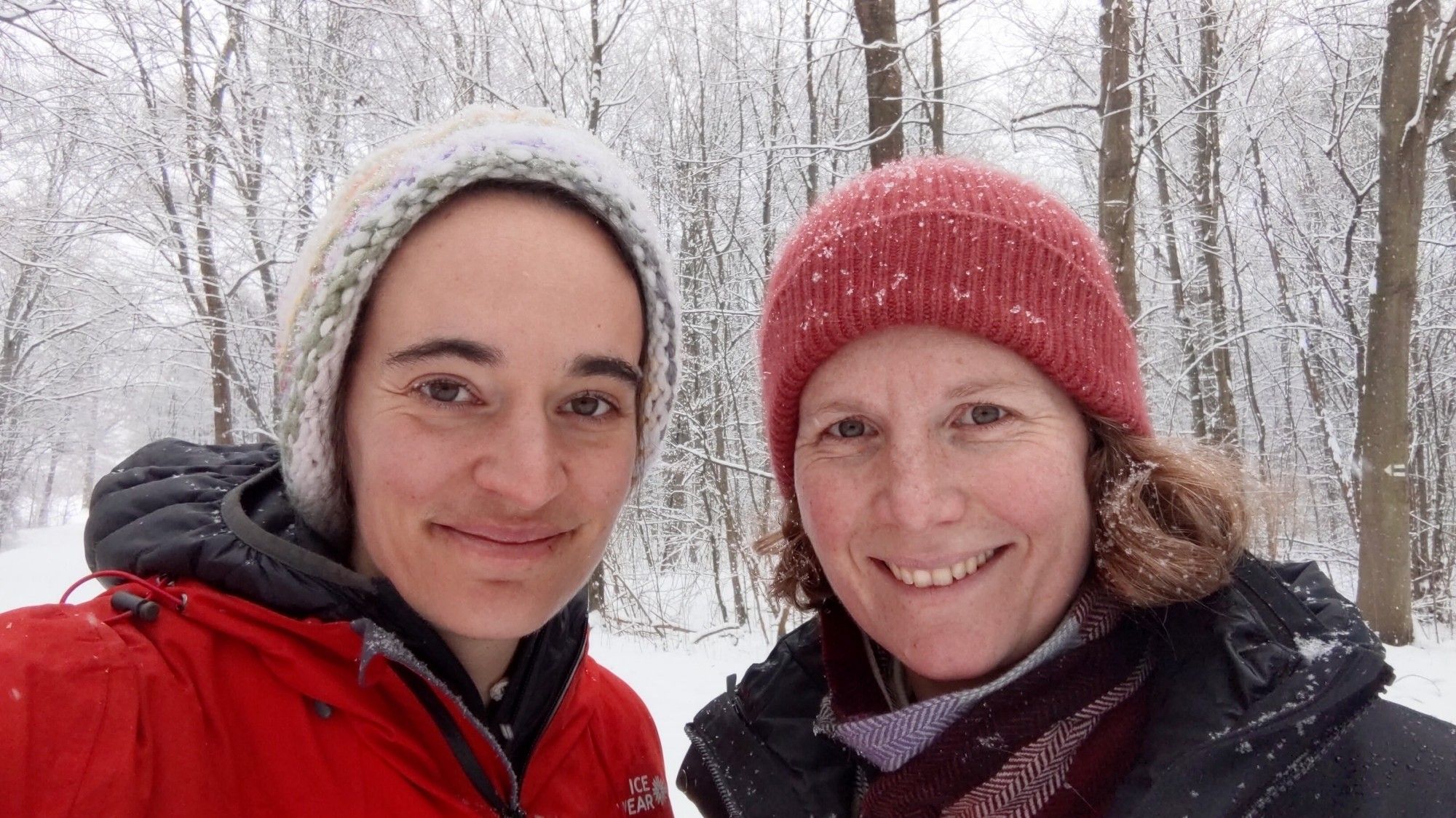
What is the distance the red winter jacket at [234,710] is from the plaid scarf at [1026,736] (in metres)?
0.70

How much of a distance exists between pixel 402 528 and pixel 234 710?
1.21ft

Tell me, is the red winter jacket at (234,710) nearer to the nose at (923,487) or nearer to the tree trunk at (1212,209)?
the nose at (923,487)

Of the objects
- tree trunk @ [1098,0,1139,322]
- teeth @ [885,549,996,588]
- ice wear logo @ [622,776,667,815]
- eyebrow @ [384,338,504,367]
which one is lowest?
ice wear logo @ [622,776,667,815]

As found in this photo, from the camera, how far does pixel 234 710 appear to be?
47.1 inches

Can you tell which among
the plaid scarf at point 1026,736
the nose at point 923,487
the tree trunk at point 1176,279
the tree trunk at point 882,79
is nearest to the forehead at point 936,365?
the nose at point 923,487

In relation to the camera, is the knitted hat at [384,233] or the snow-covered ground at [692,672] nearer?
the knitted hat at [384,233]

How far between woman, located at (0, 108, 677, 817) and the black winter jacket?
1.08 meters

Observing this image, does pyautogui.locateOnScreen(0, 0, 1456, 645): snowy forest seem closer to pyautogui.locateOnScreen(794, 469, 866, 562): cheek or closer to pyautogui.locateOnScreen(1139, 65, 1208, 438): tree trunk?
pyautogui.locateOnScreen(1139, 65, 1208, 438): tree trunk

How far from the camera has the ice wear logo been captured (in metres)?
1.77

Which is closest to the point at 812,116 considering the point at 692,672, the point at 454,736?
the point at 692,672

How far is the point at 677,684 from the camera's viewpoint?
6.34 m

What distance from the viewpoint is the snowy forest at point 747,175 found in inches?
273

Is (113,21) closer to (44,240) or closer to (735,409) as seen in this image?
(44,240)

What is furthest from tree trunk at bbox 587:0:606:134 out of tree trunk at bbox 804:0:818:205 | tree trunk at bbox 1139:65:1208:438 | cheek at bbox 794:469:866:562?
cheek at bbox 794:469:866:562
